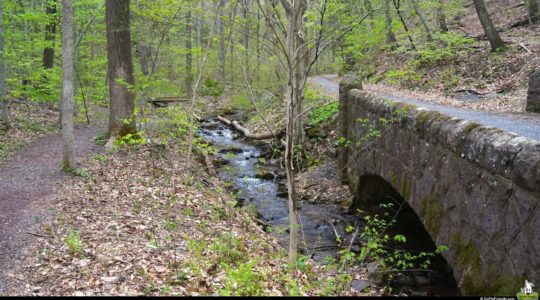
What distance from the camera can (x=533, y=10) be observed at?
58.4 feet

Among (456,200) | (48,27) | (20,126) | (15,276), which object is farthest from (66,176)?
(48,27)

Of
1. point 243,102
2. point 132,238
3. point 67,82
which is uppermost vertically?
point 67,82

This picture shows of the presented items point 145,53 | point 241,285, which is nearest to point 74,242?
point 241,285

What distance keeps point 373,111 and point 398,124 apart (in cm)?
175

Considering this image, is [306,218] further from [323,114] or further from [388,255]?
[323,114]

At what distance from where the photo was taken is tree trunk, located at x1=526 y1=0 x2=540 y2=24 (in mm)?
17641

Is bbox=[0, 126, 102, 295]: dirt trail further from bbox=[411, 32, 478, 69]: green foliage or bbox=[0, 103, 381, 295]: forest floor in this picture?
bbox=[411, 32, 478, 69]: green foliage

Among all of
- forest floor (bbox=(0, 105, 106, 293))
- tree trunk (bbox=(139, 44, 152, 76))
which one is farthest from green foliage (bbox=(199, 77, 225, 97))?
forest floor (bbox=(0, 105, 106, 293))

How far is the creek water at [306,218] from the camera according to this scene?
306 inches

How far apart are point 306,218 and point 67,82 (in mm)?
6923

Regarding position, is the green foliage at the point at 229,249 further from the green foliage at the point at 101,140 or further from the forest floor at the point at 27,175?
the green foliage at the point at 101,140

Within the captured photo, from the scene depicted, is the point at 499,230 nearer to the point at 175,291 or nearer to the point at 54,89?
the point at 175,291

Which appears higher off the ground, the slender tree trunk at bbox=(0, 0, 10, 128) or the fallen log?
the slender tree trunk at bbox=(0, 0, 10, 128)

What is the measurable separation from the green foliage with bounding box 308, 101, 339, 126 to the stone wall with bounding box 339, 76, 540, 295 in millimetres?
7437
